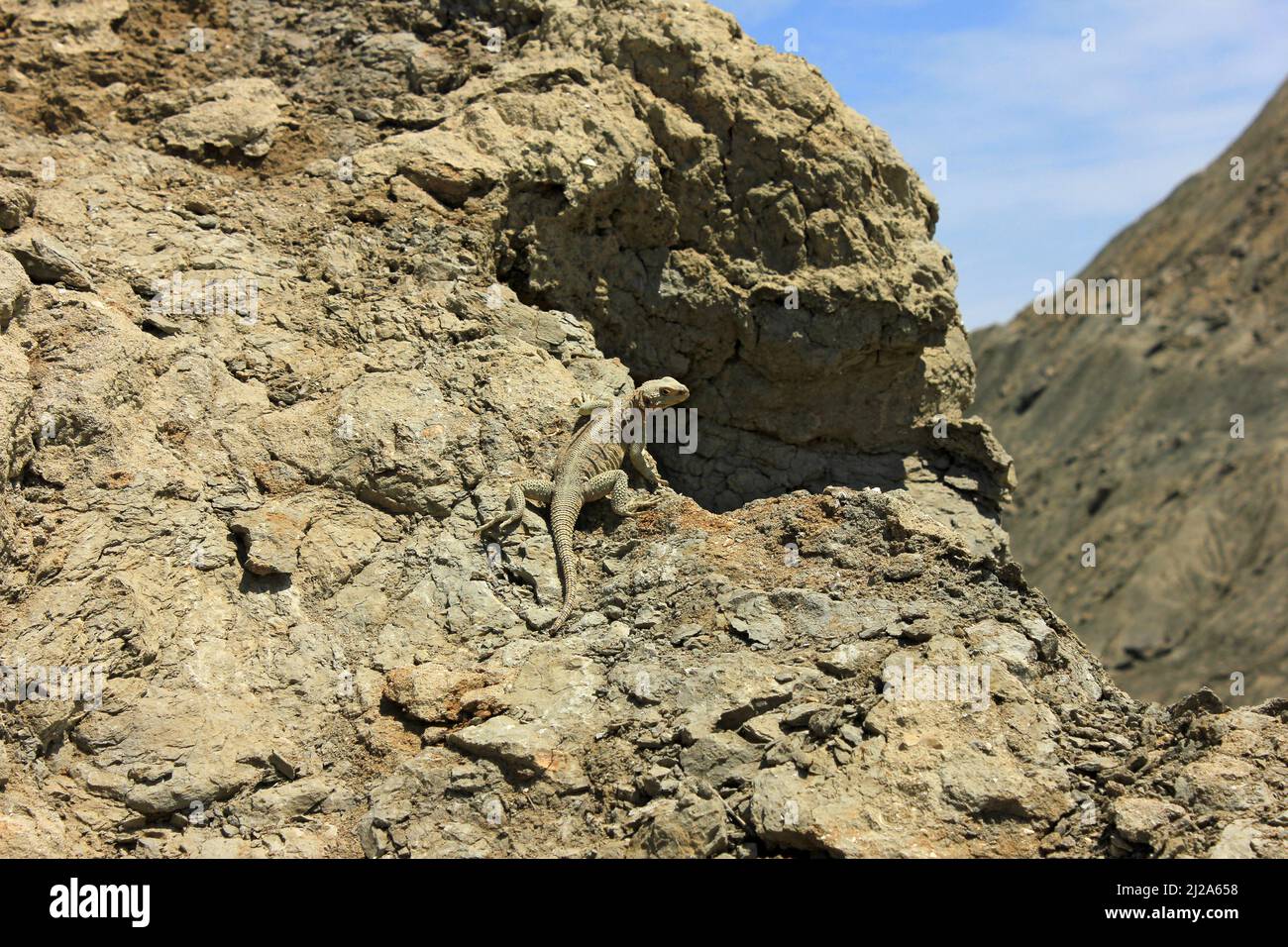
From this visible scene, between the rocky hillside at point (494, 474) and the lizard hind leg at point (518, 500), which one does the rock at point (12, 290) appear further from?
the lizard hind leg at point (518, 500)

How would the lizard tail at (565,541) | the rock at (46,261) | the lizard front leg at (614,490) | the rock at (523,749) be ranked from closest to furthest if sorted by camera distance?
the rock at (523,749) < the lizard tail at (565,541) < the rock at (46,261) < the lizard front leg at (614,490)

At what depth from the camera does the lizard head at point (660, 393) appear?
9.88 meters

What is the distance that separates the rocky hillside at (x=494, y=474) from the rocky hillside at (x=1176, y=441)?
23653 mm

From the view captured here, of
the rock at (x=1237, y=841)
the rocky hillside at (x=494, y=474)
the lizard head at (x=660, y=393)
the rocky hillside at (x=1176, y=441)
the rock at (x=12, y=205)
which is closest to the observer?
the rock at (x=1237, y=841)

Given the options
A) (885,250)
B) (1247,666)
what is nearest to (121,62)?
(885,250)

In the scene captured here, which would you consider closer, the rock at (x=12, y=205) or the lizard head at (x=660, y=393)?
the rock at (x=12, y=205)

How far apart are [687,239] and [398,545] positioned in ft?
15.9

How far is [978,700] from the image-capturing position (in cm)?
730

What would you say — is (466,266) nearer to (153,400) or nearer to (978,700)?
(153,400)

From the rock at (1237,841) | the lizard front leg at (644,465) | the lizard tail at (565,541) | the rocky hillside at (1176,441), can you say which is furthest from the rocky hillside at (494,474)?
the rocky hillside at (1176,441)

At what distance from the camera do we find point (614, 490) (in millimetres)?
8984

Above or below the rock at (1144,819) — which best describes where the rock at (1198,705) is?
above

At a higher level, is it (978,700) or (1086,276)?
(1086,276)

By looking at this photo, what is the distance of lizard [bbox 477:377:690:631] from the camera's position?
8555 mm
